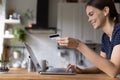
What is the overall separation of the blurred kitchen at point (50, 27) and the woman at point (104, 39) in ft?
9.79

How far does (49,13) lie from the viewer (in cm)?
558

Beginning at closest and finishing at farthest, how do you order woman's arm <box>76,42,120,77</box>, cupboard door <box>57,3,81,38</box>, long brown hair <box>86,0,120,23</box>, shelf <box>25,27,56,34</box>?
woman's arm <box>76,42,120,77</box> < long brown hair <box>86,0,120,23</box> < cupboard door <box>57,3,81,38</box> < shelf <box>25,27,56,34</box>

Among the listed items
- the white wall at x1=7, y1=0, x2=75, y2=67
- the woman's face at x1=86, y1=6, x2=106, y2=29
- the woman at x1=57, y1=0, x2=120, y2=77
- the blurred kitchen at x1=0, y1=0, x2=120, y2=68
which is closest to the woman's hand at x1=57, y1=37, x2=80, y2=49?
the woman at x1=57, y1=0, x2=120, y2=77

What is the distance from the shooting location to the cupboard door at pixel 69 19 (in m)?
5.29

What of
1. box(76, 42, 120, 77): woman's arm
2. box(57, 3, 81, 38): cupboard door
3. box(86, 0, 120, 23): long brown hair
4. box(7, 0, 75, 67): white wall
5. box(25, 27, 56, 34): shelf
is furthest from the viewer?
box(7, 0, 75, 67): white wall

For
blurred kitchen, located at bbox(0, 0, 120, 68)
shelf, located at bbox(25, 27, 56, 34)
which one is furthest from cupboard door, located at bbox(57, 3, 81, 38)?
shelf, located at bbox(25, 27, 56, 34)

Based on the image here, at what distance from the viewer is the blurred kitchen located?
17.4 feet

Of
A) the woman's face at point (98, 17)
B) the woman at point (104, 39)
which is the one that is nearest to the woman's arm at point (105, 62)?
the woman at point (104, 39)

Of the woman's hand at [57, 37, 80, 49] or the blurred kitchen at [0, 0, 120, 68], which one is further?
the blurred kitchen at [0, 0, 120, 68]

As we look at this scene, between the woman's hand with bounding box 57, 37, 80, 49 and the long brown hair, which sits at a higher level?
the long brown hair

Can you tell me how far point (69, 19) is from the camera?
17.4ft

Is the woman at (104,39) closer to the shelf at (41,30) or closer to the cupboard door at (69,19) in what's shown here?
the cupboard door at (69,19)

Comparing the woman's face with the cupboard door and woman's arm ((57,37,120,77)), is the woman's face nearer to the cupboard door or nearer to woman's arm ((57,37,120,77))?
woman's arm ((57,37,120,77))

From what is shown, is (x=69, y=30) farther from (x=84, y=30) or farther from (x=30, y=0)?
(x=30, y=0)
